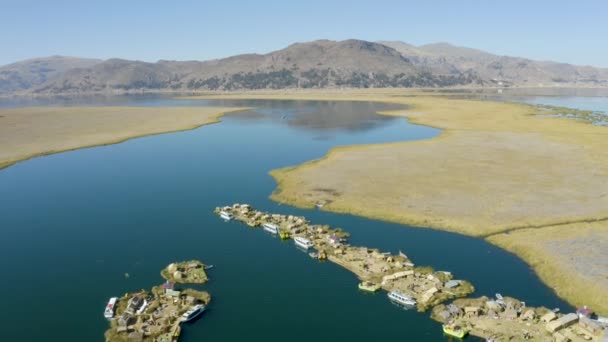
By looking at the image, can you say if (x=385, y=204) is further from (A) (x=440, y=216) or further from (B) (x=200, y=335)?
(B) (x=200, y=335)

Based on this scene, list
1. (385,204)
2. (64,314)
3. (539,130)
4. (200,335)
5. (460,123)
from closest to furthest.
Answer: (200,335) → (64,314) → (385,204) → (539,130) → (460,123)

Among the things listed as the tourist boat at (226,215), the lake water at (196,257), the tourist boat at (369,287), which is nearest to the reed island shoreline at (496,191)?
the lake water at (196,257)

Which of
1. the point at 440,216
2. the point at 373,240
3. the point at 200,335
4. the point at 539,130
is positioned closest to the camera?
the point at 200,335

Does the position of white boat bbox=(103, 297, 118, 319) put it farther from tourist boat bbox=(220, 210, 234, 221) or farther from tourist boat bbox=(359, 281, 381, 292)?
tourist boat bbox=(220, 210, 234, 221)

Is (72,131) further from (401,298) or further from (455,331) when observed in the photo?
(455,331)

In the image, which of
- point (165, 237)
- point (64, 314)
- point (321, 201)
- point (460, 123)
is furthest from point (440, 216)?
point (460, 123)

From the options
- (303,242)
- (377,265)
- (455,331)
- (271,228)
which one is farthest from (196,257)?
(455,331)

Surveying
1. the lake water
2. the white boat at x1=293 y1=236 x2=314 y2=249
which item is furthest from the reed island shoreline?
the white boat at x1=293 y1=236 x2=314 y2=249
